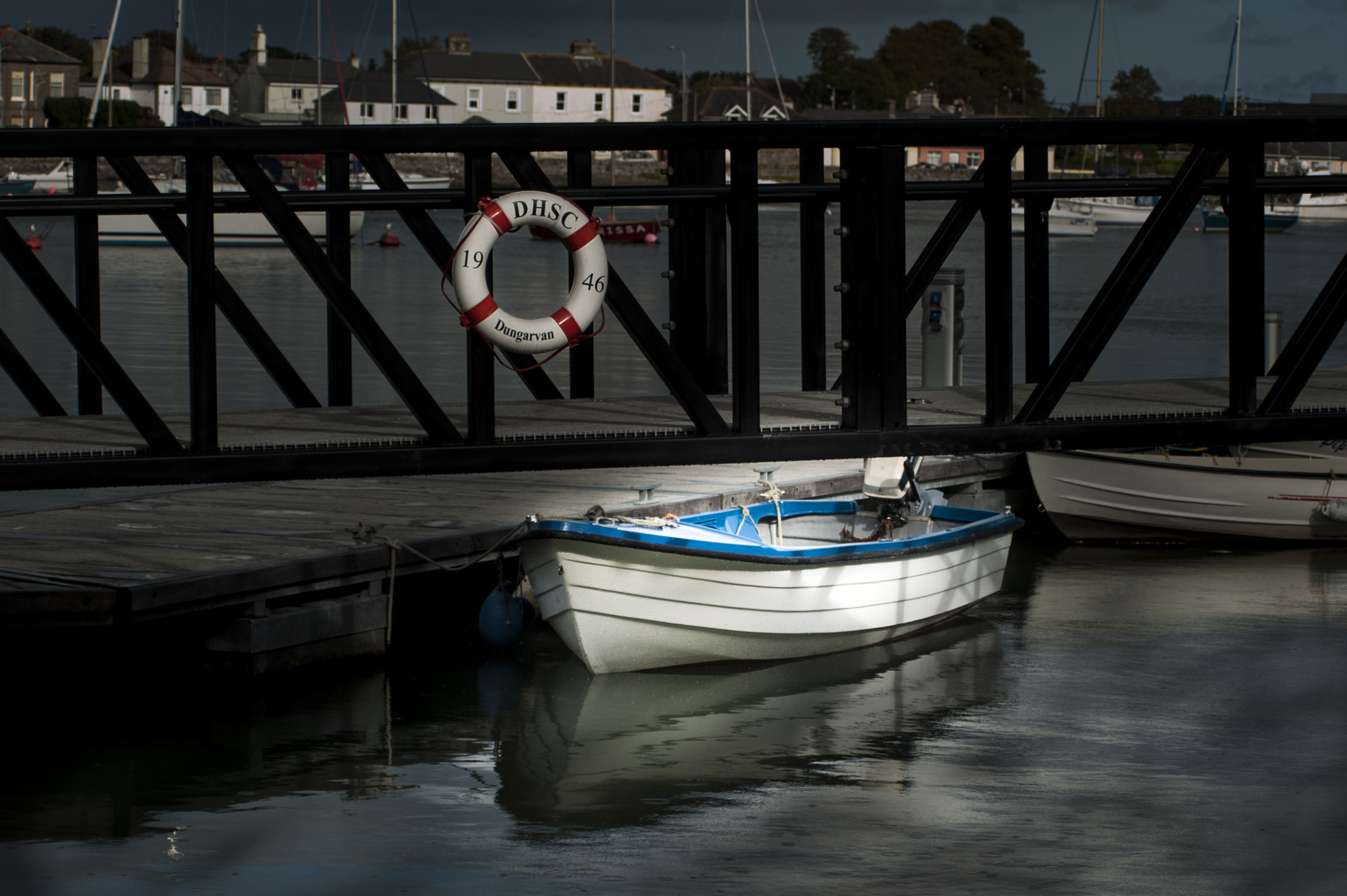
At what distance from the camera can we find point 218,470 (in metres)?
7.09

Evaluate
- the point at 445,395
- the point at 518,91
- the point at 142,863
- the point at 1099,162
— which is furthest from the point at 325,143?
the point at 518,91

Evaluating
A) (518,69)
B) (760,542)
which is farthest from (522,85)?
(760,542)

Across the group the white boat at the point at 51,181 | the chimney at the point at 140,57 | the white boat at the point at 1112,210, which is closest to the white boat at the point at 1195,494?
the white boat at the point at 51,181

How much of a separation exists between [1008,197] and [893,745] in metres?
4.02

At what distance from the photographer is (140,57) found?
133m

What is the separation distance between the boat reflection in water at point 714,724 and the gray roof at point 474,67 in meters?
133

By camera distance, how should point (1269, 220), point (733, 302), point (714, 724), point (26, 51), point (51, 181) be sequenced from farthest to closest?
point (26, 51) → point (1269, 220) → point (51, 181) → point (714, 724) → point (733, 302)

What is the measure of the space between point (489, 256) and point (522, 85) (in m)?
138

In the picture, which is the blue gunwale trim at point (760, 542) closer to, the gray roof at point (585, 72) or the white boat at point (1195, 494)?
the white boat at point (1195, 494)

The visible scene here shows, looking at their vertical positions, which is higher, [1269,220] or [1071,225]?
[1269,220]

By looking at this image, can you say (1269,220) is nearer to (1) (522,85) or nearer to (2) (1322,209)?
(2) (1322,209)

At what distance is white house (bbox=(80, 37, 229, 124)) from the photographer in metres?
129

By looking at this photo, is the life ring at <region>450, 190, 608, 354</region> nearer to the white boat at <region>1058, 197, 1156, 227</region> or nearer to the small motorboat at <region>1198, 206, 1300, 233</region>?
the white boat at <region>1058, 197, 1156, 227</region>

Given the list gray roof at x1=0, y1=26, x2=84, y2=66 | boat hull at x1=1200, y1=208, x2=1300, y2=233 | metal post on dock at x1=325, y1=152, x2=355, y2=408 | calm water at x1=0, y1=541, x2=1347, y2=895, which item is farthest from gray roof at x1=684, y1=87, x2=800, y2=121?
metal post on dock at x1=325, y1=152, x2=355, y2=408
